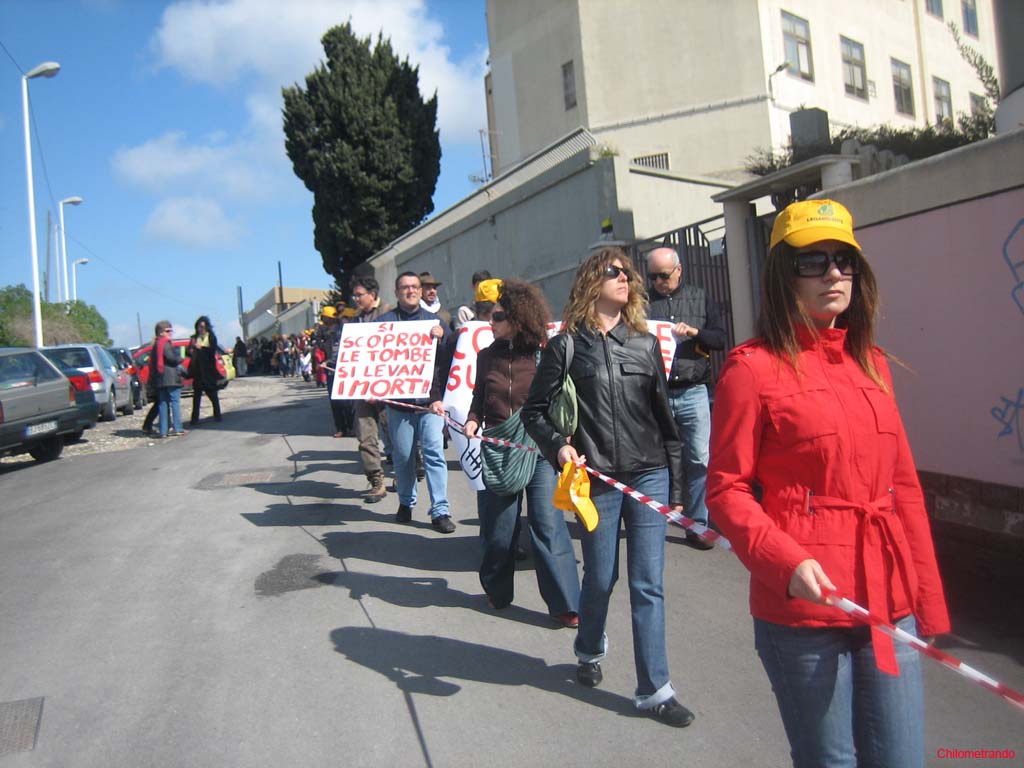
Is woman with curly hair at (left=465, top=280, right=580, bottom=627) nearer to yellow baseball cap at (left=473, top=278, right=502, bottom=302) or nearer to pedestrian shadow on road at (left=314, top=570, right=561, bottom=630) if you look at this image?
pedestrian shadow on road at (left=314, top=570, right=561, bottom=630)

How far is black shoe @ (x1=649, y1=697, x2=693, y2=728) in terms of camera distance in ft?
11.6

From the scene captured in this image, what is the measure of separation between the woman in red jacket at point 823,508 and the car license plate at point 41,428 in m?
12.7

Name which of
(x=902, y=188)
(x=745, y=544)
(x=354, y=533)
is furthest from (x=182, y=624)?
(x=902, y=188)

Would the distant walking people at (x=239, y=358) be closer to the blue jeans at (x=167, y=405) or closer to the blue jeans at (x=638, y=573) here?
the blue jeans at (x=167, y=405)

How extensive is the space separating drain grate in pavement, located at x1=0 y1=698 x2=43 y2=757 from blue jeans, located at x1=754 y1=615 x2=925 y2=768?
336cm

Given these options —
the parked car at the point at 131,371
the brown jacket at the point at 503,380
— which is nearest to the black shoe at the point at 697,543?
the brown jacket at the point at 503,380

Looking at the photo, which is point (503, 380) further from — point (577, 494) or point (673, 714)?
point (673, 714)

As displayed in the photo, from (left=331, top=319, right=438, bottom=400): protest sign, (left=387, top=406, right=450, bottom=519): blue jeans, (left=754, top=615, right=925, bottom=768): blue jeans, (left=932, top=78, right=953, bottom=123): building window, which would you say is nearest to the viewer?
(left=754, top=615, right=925, bottom=768): blue jeans

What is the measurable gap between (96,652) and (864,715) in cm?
425

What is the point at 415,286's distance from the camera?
745 cm

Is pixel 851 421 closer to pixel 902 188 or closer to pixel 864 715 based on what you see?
pixel 864 715

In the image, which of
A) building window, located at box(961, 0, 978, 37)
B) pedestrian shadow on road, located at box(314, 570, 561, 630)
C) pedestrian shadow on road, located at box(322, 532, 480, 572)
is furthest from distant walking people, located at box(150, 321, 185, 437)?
building window, located at box(961, 0, 978, 37)

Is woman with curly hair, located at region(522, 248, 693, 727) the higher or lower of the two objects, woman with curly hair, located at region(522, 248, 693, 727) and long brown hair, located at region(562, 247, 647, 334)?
the lower

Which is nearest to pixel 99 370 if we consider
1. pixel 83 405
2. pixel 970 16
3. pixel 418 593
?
pixel 83 405
